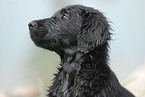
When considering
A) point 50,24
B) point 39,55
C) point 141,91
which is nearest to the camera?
point 50,24

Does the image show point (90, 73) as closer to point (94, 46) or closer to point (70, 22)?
point (94, 46)

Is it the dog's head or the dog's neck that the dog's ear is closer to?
the dog's head

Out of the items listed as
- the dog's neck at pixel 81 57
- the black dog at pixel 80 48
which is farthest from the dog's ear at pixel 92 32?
the dog's neck at pixel 81 57

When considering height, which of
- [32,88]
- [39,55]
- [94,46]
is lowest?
[32,88]

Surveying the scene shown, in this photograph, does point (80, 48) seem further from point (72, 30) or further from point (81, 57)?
point (72, 30)

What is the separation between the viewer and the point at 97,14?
107 inches

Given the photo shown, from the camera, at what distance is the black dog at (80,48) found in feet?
8.17

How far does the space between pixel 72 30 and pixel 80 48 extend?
284mm

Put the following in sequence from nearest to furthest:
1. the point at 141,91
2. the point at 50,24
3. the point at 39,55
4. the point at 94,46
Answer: the point at 94,46, the point at 50,24, the point at 141,91, the point at 39,55

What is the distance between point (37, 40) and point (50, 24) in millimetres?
274

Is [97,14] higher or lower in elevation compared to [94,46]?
higher

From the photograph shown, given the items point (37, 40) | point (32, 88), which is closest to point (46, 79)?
point (32, 88)

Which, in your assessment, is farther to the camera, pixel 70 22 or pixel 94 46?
pixel 70 22

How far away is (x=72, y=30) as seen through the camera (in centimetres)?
262
